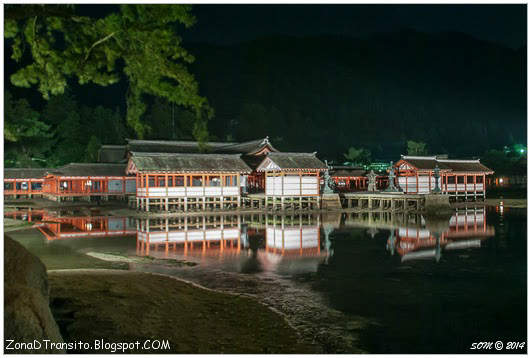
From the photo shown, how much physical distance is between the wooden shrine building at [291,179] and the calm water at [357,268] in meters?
11.3

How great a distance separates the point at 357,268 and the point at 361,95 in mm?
149397

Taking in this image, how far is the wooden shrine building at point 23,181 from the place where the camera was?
49.7 metres

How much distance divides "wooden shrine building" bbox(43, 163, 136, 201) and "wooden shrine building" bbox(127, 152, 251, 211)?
1164 centimetres

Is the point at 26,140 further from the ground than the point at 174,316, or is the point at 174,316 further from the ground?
the point at 26,140

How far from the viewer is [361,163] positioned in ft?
240

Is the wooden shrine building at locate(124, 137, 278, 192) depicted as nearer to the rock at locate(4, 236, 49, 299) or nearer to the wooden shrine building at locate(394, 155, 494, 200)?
the wooden shrine building at locate(394, 155, 494, 200)

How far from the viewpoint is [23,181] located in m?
51.1

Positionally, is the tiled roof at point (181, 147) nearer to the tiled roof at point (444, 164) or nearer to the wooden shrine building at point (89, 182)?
the wooden shrine building at point (89, 182)

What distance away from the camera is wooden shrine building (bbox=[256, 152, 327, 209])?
1454 inches

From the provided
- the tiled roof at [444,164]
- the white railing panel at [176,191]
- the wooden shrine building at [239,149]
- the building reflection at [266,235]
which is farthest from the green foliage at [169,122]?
the building reflection at [266,235]

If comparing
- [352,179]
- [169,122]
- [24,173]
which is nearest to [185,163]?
[24,173]

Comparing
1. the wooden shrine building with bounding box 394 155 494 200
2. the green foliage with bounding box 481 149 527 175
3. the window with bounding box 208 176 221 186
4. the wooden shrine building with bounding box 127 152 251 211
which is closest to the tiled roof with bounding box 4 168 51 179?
the wooden shrine building with bounding box 127 152 251 211

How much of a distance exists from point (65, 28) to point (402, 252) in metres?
13.4

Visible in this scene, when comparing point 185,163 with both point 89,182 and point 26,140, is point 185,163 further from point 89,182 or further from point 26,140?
point 26,140
